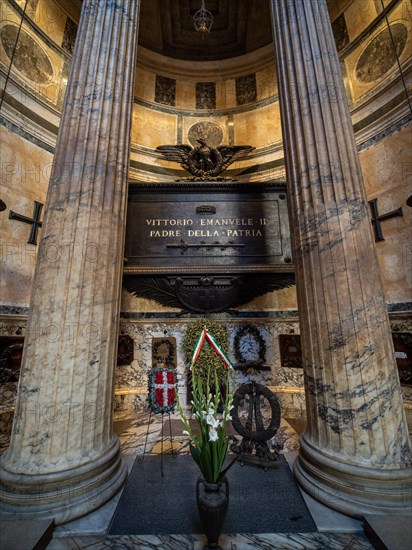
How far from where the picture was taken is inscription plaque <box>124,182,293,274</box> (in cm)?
504

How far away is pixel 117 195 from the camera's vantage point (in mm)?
3338

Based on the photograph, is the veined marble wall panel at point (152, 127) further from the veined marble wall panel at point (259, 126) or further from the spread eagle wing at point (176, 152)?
the veined marble wall panel at point (259, 126)

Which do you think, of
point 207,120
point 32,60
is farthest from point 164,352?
point 207,120

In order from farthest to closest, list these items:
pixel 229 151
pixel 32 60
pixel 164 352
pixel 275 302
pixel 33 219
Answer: pixel 229 151, pixel 275 302, pixel 164 352, pixel 32 60, pixel 33 219

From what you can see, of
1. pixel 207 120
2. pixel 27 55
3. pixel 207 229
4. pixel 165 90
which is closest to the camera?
pixel 207 229

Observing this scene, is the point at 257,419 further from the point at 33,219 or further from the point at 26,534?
the point at 33,219

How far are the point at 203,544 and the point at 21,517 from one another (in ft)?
4.90

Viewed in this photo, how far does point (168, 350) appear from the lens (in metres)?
5.62

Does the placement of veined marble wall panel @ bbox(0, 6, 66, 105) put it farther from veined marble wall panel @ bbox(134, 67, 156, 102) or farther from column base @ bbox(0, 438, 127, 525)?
column base @ bbox(0, 438, 127, 525)

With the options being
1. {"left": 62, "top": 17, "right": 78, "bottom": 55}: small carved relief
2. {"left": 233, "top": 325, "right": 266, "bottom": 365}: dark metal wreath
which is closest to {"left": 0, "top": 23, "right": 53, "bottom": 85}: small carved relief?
{"left": 62, "top": 17, "right": 78, "bottom": 55}: small carved relief

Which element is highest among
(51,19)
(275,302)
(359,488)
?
(51,19)

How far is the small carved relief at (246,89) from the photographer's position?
797 cm

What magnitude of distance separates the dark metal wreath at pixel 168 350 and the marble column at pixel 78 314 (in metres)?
2.60

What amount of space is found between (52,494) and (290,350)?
14.7ft
